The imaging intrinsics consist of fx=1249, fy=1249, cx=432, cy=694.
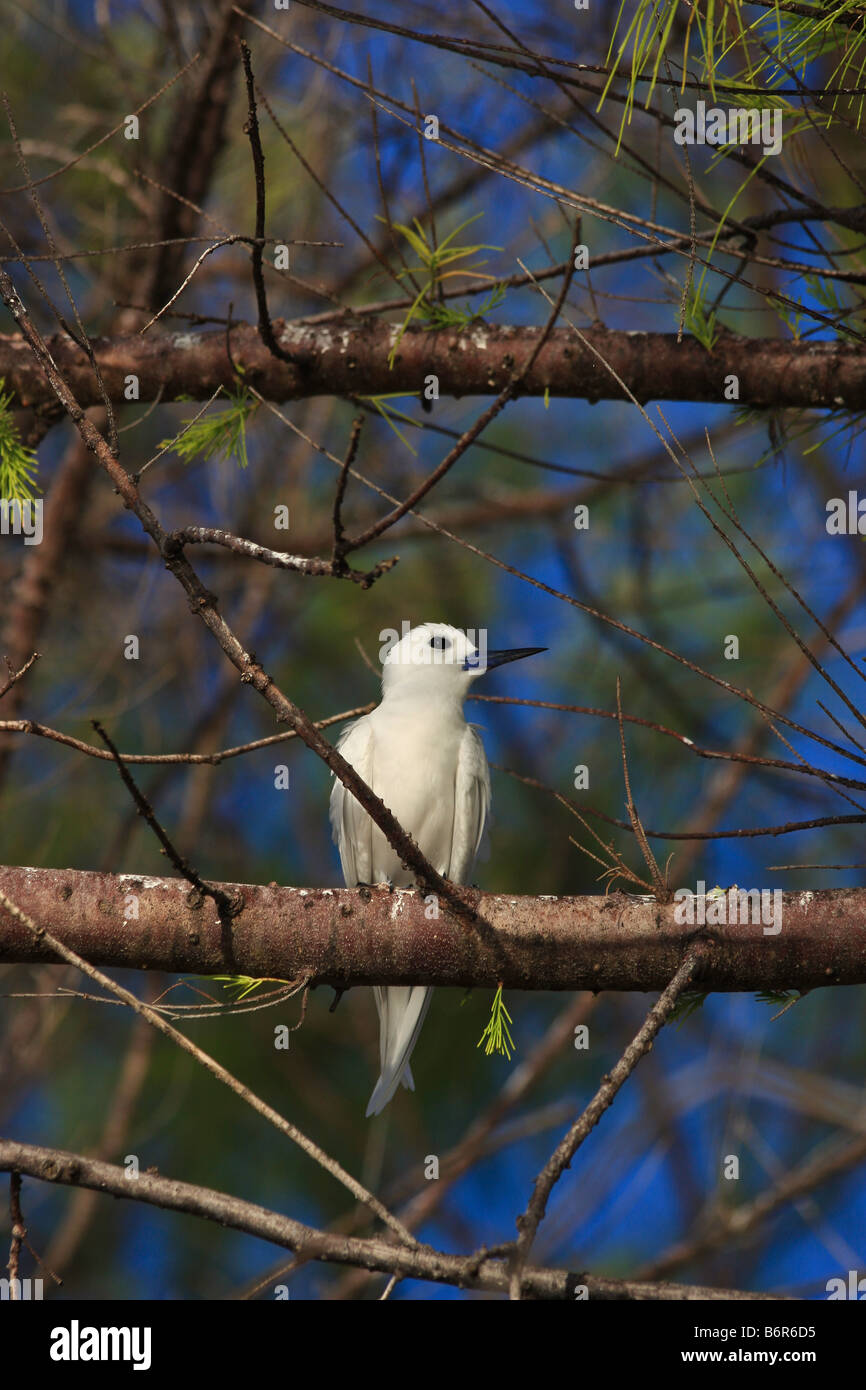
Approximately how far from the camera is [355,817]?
457 centimetres

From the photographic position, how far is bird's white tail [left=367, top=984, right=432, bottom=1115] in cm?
427

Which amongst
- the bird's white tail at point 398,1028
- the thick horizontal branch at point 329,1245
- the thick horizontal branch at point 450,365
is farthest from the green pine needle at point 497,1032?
the thick horizontal branch at point 450,365

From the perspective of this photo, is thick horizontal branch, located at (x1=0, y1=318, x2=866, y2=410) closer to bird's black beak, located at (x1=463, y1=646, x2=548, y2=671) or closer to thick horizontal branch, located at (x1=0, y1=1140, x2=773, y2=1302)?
bird's black beak, located at (x1=463, y1=646, x2=548, y2=671)

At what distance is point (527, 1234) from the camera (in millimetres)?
1836

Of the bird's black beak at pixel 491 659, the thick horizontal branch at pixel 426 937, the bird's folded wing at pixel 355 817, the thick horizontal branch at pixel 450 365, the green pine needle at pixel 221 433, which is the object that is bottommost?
the thick horizontal branch at pixel 426 937

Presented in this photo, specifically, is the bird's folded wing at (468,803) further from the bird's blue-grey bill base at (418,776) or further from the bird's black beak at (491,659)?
the bird's black beak at (491,659)

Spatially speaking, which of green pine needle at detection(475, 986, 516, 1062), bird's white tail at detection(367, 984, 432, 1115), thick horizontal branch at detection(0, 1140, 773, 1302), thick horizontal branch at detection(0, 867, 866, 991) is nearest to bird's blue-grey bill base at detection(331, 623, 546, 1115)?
bird's white tail at detection(367, 984, 432, 1115)

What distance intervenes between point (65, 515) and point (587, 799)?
3056mm

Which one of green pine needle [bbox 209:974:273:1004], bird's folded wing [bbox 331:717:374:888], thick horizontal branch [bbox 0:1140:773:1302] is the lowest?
thick horizontal branch [bbox 0:1140:773:1302]

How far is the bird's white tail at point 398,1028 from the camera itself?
427 centimetres

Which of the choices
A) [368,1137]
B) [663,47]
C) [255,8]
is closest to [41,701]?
[368,1137]

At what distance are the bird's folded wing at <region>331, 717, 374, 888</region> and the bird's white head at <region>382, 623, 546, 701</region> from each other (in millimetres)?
236

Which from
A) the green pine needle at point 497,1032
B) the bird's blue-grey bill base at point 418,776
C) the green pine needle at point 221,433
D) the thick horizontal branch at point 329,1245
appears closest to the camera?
the thick horizontal branch at point 329,1245

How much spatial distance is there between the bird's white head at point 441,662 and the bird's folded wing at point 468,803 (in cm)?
21
